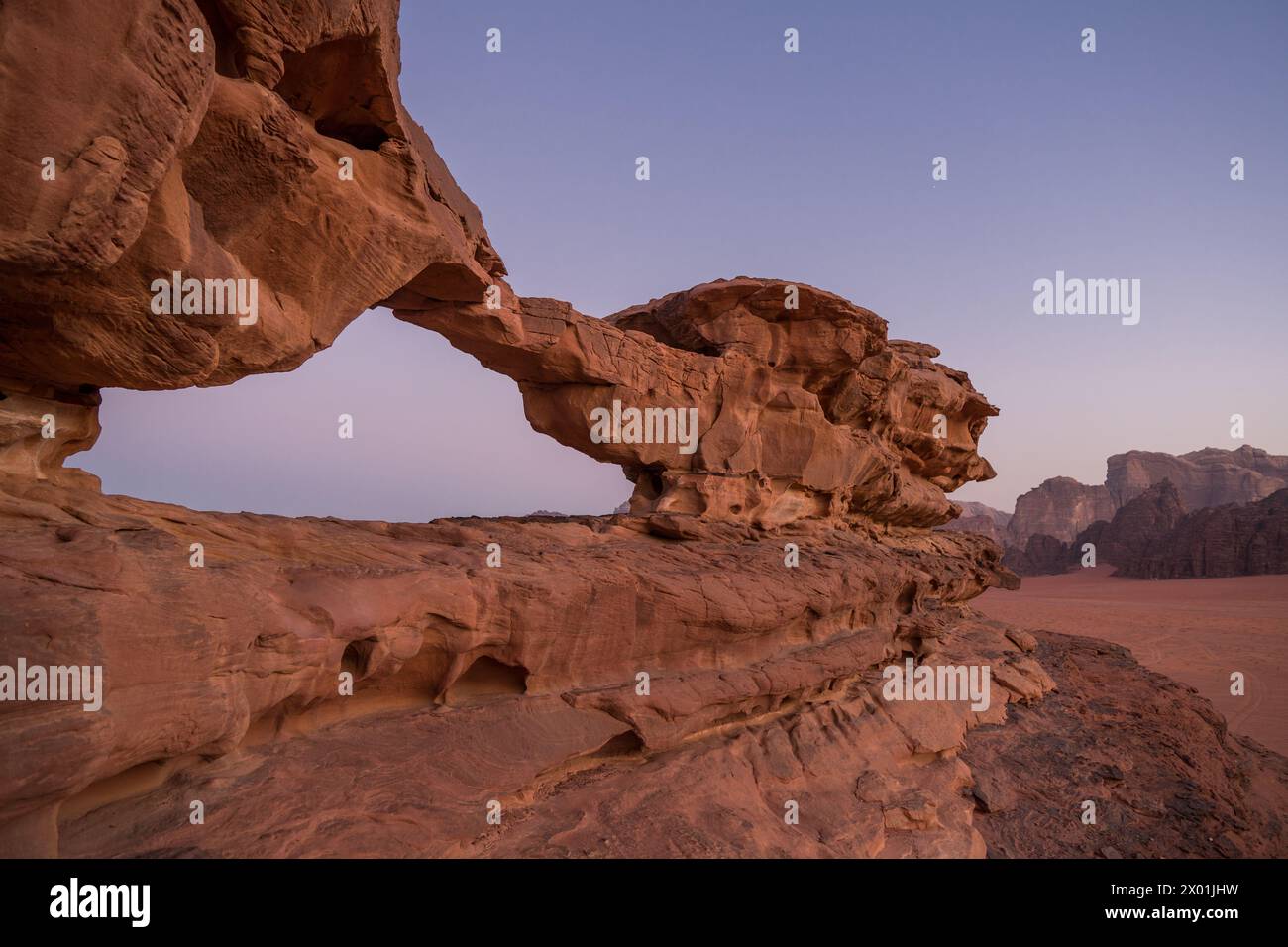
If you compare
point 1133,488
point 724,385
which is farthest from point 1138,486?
point 724,385

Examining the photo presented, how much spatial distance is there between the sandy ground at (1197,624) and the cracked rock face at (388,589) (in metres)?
7.45

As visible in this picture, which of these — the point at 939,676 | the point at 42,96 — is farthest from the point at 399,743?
the point at 939,676

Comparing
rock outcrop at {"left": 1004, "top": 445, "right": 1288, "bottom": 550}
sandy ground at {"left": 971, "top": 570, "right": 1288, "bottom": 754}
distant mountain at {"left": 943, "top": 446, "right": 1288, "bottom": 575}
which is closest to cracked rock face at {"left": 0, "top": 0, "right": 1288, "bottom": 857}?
sandy ground at {"left": 971, "top": 570, "right": 1288, "bottom": 754}

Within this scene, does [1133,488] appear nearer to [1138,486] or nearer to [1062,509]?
[1138,486]

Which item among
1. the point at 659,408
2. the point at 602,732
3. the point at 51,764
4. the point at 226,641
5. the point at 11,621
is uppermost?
the point at 659,408

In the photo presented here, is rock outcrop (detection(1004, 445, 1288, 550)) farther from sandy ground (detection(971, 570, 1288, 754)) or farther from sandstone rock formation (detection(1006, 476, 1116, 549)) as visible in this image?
sandy ground (detection(971, 570, 1288, 754))

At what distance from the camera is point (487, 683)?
6.37 metres

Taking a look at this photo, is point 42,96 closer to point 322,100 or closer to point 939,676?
point 322,100

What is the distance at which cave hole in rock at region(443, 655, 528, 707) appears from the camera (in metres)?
6.18

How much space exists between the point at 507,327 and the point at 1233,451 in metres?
103

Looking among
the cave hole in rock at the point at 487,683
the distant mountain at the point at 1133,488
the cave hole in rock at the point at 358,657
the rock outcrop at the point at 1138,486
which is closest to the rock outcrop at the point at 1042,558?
the distant mountain at the point at 1133,488

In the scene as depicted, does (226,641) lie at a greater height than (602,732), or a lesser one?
greater

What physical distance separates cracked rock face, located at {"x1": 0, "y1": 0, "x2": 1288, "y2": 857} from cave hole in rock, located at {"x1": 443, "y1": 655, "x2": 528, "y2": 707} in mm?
45

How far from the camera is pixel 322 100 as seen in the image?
546 centimetres
